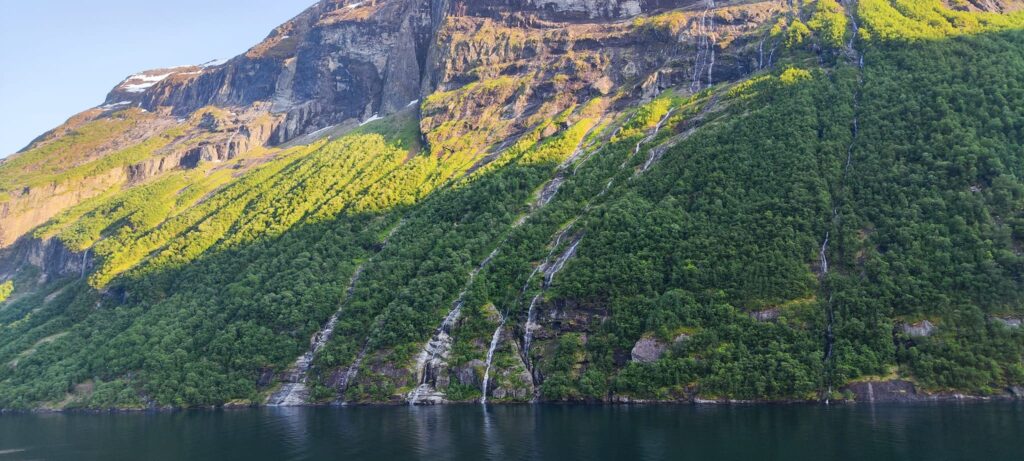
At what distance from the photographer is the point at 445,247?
163750 millimetres

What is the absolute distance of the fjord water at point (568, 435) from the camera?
66625mm

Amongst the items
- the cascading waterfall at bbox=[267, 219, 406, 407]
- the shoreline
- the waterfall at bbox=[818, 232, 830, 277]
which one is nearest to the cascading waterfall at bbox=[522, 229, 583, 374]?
the shoreline

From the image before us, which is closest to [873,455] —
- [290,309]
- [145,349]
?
[290,309]

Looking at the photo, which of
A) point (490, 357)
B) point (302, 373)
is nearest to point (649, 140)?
point (490, 357)

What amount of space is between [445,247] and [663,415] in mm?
82573

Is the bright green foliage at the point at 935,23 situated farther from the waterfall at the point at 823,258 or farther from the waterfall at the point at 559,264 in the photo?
the waterfall at the point at 559,264

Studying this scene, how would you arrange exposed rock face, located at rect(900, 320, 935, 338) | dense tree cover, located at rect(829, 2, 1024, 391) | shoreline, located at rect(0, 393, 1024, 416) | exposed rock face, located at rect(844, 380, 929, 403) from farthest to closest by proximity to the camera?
exposed rock face, located at rect(900, 320, 935, 338) < dense tree cover, located at rect(829, 2, 1024, 391) < exposed rock face, located at rect(844, 380, 929, 403) < shoreline, located at rect(0, 393, 1024, 416)

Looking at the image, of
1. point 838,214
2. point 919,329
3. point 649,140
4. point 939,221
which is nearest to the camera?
point 919,329

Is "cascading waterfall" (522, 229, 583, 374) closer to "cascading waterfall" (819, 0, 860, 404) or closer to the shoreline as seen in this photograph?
the shoreline

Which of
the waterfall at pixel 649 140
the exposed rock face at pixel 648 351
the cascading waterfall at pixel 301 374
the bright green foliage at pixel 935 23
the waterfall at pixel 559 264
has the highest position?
the bright green foliage at pixel 935 23

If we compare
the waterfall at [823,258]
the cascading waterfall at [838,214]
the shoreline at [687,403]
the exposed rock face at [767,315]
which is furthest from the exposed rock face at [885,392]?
the waterfall at [823,258]

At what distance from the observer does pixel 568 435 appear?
263ft

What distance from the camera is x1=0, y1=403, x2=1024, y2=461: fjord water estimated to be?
219ft

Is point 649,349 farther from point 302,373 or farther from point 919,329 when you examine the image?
point 302,373
